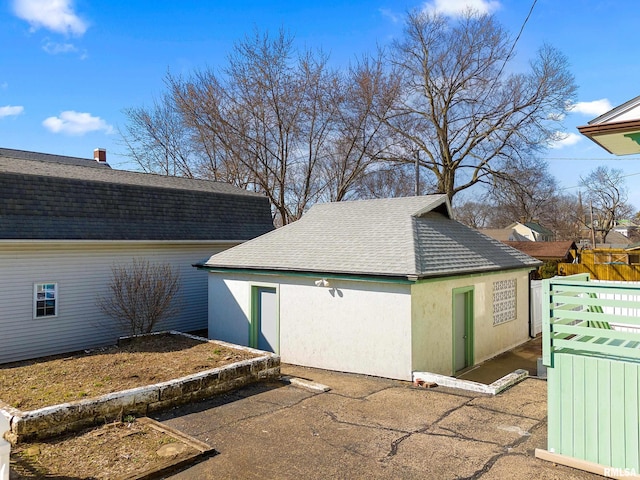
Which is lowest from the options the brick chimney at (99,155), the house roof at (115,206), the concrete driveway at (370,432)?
the concrete driveway at (370,432)

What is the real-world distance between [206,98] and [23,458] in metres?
22.1

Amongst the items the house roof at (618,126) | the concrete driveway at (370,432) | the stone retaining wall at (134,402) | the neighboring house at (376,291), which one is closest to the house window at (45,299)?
the neighboring house at (376,291)

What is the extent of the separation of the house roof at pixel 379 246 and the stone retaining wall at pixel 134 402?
115 inches

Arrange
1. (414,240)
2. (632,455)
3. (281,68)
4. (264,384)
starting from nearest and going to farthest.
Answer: (632,455)
(264,384)
(414,240)
(281,68)

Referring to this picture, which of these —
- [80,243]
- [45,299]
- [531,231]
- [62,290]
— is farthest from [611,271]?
[531,231]

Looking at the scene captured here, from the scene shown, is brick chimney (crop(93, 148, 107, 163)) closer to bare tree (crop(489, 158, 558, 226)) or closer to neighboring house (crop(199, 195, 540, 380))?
neighboring house (crop(199, 195, 540, 380))

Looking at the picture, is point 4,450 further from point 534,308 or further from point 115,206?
point 534,308

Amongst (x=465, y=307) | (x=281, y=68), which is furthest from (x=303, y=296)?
(x=281, y=68)

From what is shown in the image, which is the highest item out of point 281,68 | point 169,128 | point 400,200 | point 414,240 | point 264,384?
point 281,68

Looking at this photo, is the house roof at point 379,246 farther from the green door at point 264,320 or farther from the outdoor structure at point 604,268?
the outdoor structure at point 604,268

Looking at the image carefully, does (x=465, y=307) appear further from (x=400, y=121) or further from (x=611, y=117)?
(x=400, y=121)

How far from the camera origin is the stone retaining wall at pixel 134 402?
19.5 feet

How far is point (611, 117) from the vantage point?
5008mm

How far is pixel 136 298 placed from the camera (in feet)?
40.4
